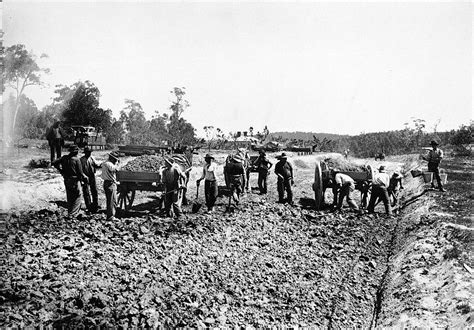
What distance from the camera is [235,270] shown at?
6.27 m

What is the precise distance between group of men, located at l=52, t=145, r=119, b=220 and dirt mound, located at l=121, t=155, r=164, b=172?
1.27 meters

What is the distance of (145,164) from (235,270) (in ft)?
14.5

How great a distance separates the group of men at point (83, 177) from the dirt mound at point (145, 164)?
1272 millimetres

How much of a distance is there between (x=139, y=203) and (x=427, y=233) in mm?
7509

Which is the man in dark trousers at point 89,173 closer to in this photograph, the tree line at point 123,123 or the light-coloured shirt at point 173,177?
the light-coloured shirt at point 173,177

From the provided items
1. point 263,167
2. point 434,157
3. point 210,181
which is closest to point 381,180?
point 434,157

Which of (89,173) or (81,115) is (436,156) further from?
(81,115)

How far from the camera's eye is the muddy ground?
4496mm

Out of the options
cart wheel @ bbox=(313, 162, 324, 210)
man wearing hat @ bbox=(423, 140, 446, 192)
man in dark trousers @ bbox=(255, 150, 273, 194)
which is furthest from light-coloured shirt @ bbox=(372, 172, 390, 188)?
man in dark trousers @ bbox=(255, 150, 273, 194)

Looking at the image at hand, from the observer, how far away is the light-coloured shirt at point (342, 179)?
988 centimetres

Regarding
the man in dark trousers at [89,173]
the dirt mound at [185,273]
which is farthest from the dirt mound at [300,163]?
the man in dark trousers at [89,173]

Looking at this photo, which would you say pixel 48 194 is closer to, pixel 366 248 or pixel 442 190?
pixel 366 248

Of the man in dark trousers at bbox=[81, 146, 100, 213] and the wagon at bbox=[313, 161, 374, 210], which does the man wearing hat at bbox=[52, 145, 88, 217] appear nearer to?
the man in dark trousers at bbox=[81, 146, 100, 213]

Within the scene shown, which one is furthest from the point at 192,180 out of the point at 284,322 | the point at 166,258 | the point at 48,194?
the point at 284,322
